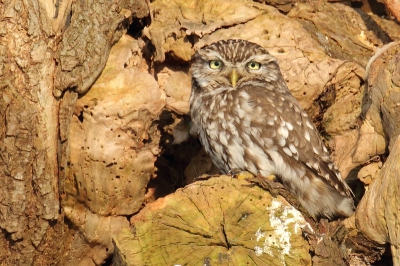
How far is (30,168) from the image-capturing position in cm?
418

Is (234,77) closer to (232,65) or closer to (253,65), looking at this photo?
(232,65)

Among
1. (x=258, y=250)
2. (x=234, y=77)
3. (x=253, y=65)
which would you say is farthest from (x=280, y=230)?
(x=253, y=65)

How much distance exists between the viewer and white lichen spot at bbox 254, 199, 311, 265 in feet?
11.0

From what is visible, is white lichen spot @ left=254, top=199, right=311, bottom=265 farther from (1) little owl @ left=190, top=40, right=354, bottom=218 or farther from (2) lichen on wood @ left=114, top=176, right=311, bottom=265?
(1) little owl @ left=190, top=40, right=354, bottom=218

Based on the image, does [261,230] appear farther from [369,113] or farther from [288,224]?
[369,113]

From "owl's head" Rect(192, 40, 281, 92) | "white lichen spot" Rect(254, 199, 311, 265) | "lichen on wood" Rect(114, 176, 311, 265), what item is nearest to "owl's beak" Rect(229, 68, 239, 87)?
"owl's head" Rect(192, 40, 281, 92)

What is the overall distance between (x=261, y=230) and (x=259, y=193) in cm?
21

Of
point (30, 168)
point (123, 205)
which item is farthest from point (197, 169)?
point (30, 168)

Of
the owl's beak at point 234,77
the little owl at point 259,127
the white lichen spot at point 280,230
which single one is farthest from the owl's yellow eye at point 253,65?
the white lichen spot at point 280,230

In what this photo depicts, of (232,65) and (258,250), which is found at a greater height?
(232,65)

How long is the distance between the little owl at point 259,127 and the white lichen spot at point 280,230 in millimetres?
749

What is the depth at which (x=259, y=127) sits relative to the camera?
14.0 ft

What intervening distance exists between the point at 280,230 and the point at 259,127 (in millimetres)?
1007

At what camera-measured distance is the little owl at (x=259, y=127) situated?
4.25 m
